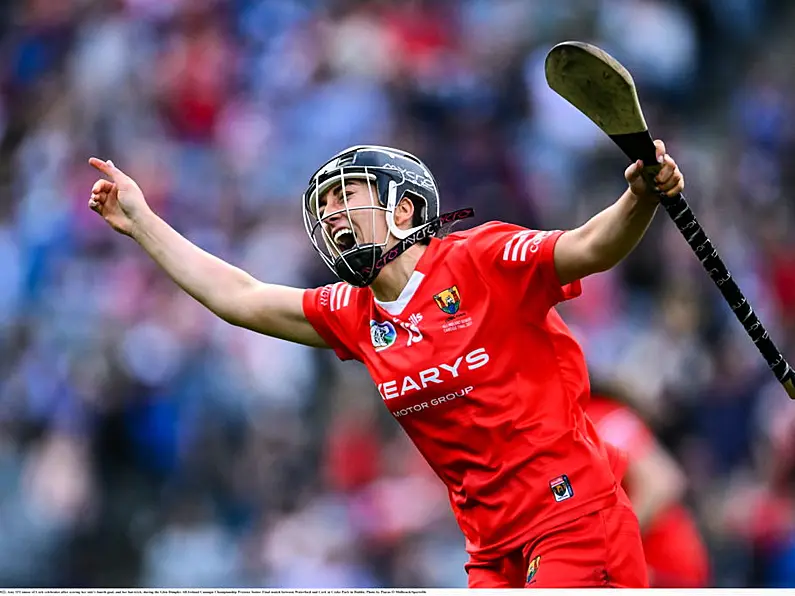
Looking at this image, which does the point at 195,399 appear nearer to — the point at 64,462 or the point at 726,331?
the point at 64,462

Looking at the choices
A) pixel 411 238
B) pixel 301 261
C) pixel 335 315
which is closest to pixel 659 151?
pixel 411 238

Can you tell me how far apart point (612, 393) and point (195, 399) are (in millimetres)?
3658

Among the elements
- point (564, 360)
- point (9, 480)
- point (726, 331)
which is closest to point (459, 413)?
point (564, 360)

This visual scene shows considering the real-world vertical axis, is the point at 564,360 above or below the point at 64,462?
below

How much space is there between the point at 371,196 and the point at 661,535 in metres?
2.11

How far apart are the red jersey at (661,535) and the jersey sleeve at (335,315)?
144 cm

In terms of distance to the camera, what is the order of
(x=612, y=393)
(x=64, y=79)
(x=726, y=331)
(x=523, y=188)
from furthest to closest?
(x=64, y=79) < (x=523, y=188) < (x=726, y=331) < (x=612, y=393)

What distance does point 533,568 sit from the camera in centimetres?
390

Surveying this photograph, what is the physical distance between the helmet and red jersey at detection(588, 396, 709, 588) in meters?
1.49

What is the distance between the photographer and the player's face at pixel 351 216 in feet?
13.6

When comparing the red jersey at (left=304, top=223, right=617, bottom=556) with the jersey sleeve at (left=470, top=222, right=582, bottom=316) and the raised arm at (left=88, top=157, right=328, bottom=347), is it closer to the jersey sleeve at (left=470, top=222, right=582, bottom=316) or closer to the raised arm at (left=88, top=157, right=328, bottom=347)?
the jersey sleeve at (left=470, top=222, right=582, bottom=316)

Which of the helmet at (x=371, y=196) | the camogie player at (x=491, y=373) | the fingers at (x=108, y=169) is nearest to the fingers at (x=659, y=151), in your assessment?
the camogie player at (x=491, y=373)

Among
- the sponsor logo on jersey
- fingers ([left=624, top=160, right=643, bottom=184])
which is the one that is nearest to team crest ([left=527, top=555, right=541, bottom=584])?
the sponsor logo on jersey

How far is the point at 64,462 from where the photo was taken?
324 inches
